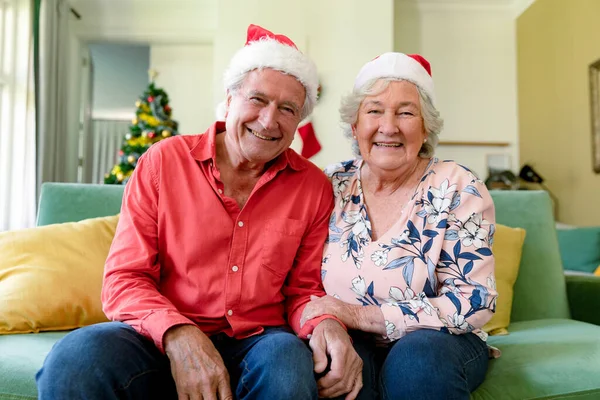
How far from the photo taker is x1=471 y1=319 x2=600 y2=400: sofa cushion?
1.15m

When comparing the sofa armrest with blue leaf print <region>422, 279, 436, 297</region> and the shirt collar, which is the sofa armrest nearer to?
blue leaf print <region>422, 279, 436, 297</region>

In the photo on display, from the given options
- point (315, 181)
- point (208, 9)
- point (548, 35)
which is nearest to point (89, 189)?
point (315, 181)

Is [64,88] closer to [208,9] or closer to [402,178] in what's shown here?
[208,9]

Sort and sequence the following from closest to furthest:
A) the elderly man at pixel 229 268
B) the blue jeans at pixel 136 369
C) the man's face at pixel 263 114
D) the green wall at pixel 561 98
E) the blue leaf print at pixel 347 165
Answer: the blue jeans at pixel 136 369, the elderly man at pixel 229 268, the man's face at pixel 263 114, the blue leaf print at pixel 347 165, the green wall at pixel 561 98

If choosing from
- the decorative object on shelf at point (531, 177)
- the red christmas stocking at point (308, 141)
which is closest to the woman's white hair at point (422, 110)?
the red christmas stocking at point (308, 141)

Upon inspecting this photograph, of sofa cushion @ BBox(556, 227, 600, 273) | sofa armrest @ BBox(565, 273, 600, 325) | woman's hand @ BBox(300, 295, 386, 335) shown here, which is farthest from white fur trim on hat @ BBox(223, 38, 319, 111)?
sofa cushion @ BBox(556, 227, 600, 273)

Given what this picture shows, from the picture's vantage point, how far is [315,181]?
1418mm

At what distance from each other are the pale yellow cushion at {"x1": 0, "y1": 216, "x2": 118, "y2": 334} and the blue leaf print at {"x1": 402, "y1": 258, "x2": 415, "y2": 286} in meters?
0.90

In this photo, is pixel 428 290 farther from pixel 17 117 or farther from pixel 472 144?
pixel 472 144

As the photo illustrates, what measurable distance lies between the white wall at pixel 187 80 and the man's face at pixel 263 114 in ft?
11.8

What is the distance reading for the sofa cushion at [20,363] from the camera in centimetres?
110

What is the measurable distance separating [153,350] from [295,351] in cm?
31

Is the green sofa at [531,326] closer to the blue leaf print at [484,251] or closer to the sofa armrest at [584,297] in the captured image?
the sofa armrest at [584,297]

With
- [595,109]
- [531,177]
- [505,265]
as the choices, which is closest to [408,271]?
[505,265]
